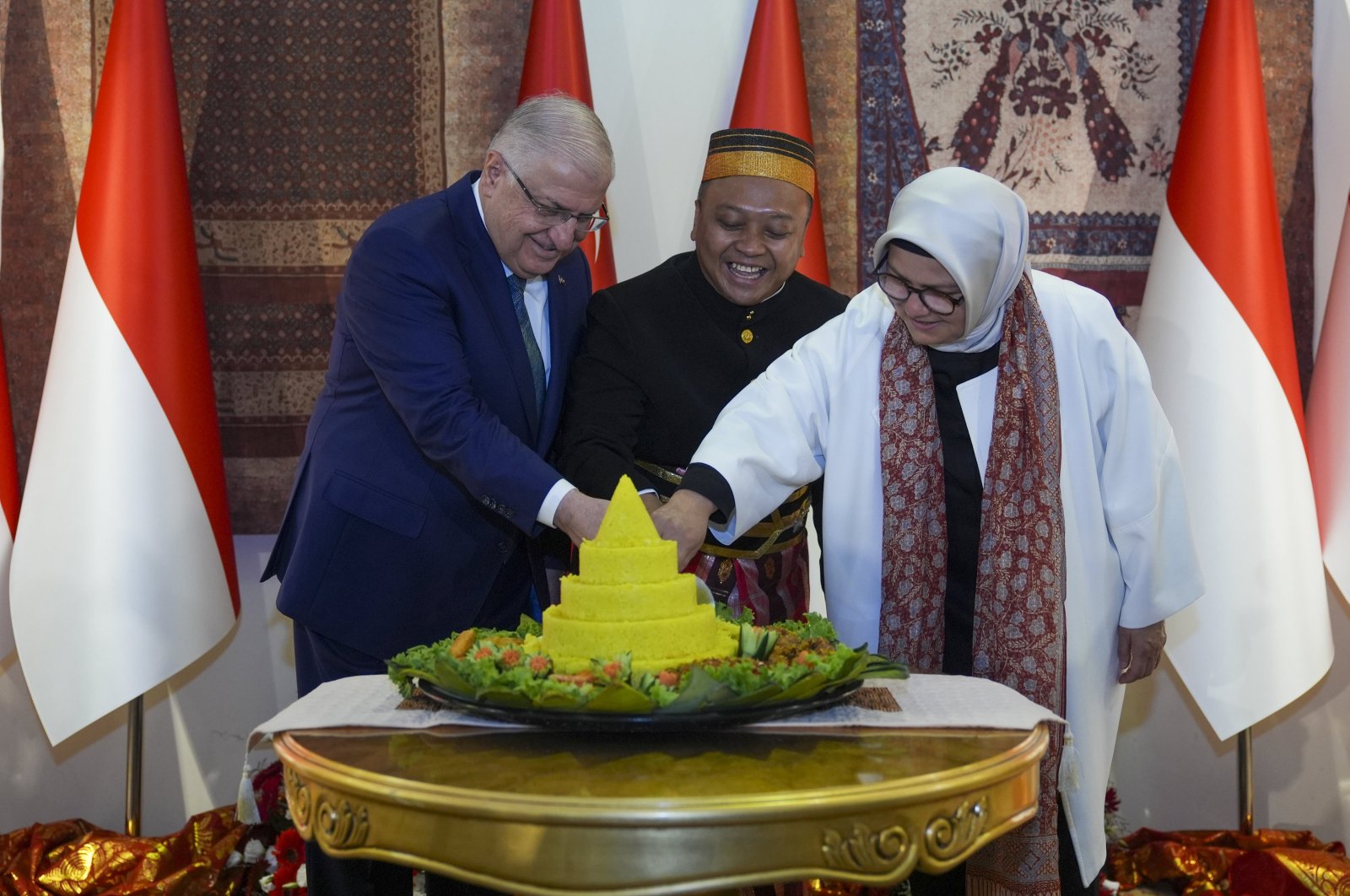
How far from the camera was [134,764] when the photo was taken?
339 cm

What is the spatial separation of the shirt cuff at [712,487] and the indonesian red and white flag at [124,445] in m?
1.65

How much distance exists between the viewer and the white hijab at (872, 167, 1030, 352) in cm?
216

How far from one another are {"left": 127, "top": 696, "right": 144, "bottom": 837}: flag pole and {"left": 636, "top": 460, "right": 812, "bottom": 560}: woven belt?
5.44ft

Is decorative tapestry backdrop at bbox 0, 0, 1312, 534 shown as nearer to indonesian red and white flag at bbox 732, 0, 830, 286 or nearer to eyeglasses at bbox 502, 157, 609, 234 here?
indonesian red and white flag at bbox 732, 0, 830, 286

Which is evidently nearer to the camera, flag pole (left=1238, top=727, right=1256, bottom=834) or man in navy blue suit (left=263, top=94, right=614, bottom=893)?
man in navy blue suit (left=263, top=94, right=614, bottom=893)

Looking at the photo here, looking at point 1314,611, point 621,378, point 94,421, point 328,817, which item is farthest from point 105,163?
point 1314,611

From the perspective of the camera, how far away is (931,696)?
1.80 m

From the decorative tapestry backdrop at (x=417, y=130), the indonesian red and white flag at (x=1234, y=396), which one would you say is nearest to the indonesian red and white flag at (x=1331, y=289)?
the decorative tapestry backdrop at (x=417, y=130)

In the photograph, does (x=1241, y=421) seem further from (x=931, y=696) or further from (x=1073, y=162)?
(x=931, y=696)

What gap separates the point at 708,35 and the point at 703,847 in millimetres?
2957

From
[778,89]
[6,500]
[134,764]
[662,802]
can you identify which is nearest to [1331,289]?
[778,89]

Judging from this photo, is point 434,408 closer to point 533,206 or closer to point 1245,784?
point 533,206

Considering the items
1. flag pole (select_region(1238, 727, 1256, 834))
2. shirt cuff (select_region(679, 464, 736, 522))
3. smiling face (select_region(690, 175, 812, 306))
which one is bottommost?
flag pole (select_region(1238, 727, 1256, 834))

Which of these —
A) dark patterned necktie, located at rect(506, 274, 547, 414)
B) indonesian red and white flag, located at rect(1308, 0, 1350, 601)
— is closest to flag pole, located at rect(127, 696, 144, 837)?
dark patterned necktie, located at rect(506, 274, 547, 414)
